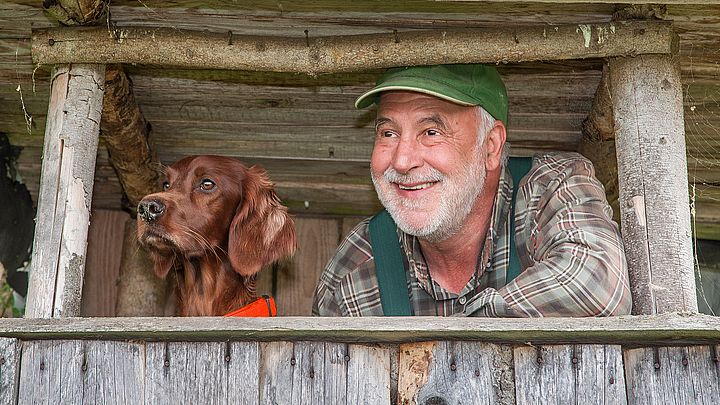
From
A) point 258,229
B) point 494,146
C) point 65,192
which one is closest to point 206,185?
point 258,229

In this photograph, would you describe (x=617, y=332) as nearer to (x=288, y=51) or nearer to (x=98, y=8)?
(x=288, y=51)

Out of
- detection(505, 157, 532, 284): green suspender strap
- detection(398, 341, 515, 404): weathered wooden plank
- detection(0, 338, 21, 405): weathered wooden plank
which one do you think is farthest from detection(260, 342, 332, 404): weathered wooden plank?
detection(505, 157, 532, 284): green suspender strap

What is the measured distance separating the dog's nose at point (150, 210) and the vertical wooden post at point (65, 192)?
0.52 meters

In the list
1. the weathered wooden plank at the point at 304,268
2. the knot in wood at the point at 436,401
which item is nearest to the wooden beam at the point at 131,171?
the weathered wooden plank at the point at 304,268

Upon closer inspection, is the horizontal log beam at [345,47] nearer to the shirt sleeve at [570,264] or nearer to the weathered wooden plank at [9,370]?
the shirt sleeve at [570,264]

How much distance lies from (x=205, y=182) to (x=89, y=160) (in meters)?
0.88

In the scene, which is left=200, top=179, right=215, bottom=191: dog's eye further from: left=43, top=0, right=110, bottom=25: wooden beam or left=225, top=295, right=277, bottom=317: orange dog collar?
left=43, top=0, right=110, bottom=25: wooden beam

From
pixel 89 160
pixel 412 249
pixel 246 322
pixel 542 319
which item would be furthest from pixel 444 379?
pixel 89 160

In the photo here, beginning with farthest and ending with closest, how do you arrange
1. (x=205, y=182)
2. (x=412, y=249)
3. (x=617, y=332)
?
(x=205, y=182) < (x=412, y=249) < (x=617, y=332)

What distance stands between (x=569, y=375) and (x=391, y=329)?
544mm

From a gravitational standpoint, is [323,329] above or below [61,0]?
below

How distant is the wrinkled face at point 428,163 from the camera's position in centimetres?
399

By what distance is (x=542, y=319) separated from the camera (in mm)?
2953

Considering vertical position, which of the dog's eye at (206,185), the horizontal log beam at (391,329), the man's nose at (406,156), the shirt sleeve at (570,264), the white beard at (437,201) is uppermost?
the dog's eye at (206,185)
